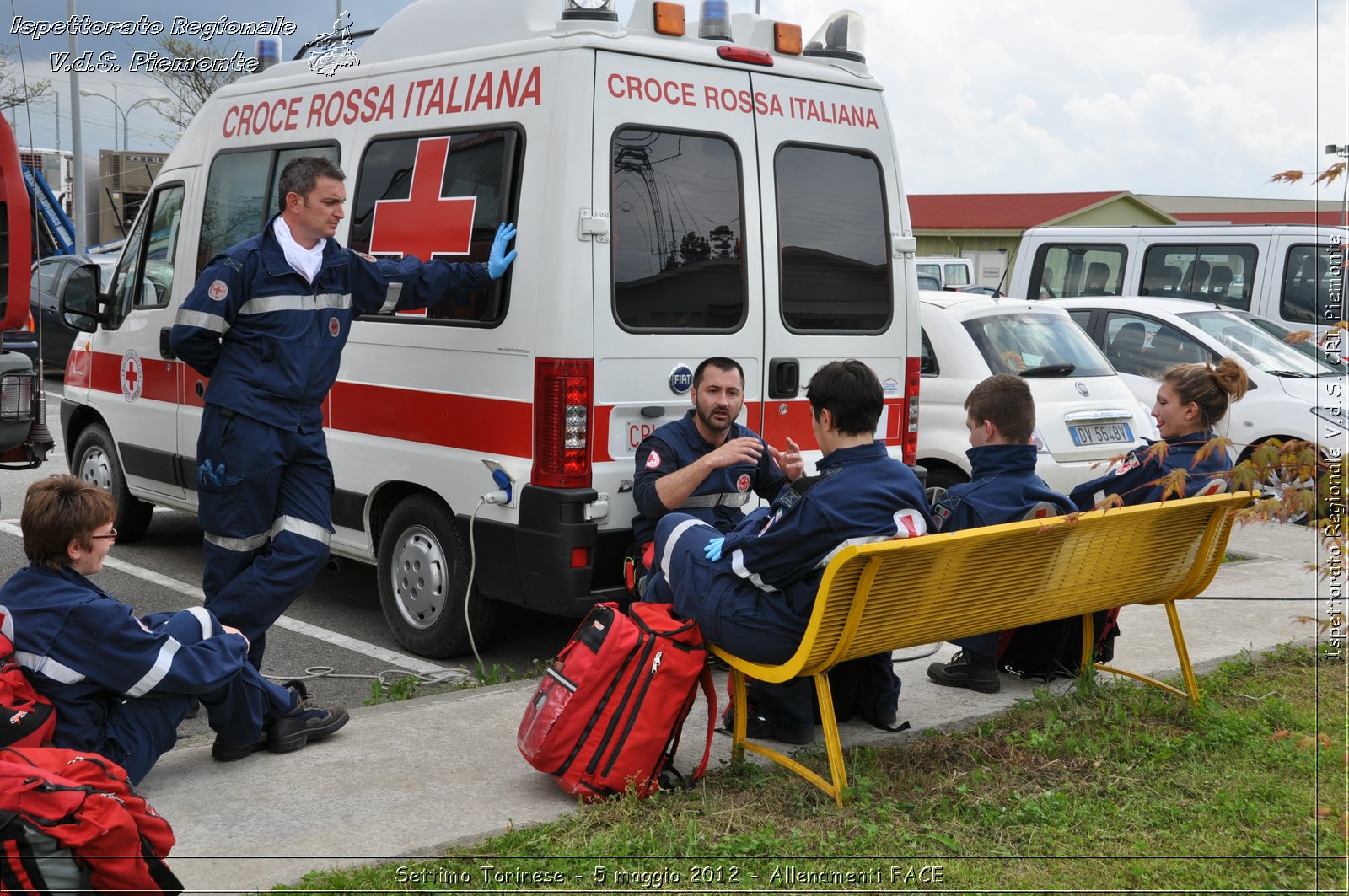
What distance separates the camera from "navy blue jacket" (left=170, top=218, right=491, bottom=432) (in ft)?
16.0

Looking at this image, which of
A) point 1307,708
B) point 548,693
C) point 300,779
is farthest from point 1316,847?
point 300,779

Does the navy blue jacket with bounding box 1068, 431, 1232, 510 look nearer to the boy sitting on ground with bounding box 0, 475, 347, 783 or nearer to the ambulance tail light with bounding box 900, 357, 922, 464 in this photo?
the ambulance tail light with bounding box 900, 357, 922, 464

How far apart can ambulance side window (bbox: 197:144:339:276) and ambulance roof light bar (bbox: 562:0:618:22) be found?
5.81 feet

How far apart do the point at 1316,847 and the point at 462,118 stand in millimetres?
4240

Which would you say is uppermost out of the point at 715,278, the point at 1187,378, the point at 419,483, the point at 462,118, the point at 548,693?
the point at 462,118

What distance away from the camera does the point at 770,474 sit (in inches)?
225

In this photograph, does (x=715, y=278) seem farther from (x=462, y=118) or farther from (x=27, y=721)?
(x=27, y=721)

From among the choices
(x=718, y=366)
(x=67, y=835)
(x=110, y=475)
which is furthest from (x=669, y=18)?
(x=110, y=475)

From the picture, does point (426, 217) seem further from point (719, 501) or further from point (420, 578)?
point (719, 501)

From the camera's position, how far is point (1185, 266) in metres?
14.2

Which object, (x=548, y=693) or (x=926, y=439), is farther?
(x=926, y=439)

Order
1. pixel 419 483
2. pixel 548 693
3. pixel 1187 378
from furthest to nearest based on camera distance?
1. pixel 419 483
2. pixel 1187 378
3. pixel 548 693

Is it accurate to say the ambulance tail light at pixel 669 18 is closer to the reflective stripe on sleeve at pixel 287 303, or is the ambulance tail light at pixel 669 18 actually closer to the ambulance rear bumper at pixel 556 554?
the reflective stripe on sleeve at pixel 287 303

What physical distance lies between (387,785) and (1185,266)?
12235 millimetres
